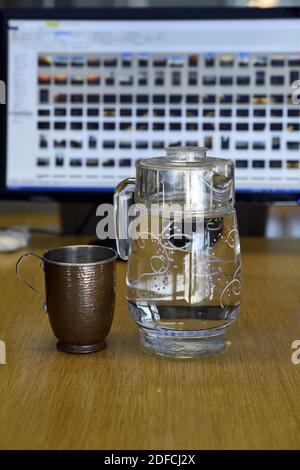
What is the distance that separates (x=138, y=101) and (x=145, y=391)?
2.36ft

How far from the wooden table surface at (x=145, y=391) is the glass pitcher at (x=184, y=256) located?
0.04m

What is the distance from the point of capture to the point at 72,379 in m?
0.78

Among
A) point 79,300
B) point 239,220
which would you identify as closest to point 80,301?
point 79,300

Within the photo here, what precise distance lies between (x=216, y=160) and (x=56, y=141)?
57 cm

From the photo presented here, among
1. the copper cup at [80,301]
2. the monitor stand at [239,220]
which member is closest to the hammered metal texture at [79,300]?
the copper cup at [80,301]

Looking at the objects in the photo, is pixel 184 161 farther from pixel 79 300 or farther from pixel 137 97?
pixel 137 97

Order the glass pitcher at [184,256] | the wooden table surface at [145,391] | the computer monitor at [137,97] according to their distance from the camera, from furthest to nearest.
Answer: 1. the computer monitor at [137,97]
2. the glass pitcher at [184,256]
3. the wooden table surface at [145,391]

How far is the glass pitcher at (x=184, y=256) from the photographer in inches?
32.0

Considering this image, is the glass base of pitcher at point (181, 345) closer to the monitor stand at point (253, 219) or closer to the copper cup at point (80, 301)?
the copper cup at point (80, 301)

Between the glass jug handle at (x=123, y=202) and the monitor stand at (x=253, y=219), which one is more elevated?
the glass jug handle at (x=123, y=202)

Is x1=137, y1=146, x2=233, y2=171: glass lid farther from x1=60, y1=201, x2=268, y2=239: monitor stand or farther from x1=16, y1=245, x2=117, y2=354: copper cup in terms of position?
x1=60, y1=201, x2=268, y2=239: monitor stand

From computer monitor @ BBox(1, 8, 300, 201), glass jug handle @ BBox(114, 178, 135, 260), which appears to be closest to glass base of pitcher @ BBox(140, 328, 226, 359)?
glass jug handle @ BBox(114, 178, 135, 260)
